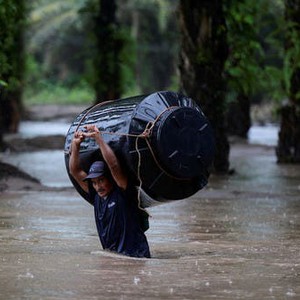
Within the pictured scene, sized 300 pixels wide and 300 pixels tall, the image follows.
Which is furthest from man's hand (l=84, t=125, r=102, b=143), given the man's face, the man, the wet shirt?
the wet shirt

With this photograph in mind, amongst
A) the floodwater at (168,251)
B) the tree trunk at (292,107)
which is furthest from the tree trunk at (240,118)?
the floodwater at (168,251)

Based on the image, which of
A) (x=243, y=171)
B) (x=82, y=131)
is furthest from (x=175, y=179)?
(x=243, y=171)

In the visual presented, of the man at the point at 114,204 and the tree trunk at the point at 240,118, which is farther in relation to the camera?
the tree trunk at the point at 240,118

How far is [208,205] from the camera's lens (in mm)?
13930

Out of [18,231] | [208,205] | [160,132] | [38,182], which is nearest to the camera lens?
[160,132]

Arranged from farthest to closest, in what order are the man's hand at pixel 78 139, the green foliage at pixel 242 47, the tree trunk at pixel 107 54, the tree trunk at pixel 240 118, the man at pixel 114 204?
the tree trunk at pixel 240 118 → the tree trunk at pixel 107 54 → the green foliage at pixel 242 47 → the man's hand at pixel 78 139 → the man at pixel 114 204

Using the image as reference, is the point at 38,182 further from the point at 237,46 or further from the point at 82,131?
the point at 82,131

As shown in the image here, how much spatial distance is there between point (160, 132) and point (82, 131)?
86cm

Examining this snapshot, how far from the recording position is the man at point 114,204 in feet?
28.9

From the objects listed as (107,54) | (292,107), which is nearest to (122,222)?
(292,107)

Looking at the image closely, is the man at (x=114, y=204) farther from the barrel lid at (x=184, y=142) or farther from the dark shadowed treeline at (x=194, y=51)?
the dark shadowed treeline at (x=194, y=51)

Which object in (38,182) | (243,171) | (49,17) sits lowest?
(49,17)

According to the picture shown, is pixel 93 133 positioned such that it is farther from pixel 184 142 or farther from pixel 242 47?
pixel 242 47

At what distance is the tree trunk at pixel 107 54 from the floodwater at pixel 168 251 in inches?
442
